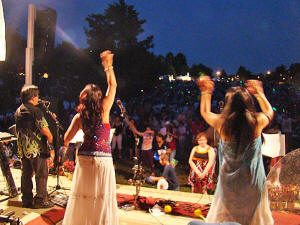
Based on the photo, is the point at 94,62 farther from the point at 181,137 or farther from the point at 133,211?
the point at 133,211

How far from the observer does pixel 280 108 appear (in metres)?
18.5

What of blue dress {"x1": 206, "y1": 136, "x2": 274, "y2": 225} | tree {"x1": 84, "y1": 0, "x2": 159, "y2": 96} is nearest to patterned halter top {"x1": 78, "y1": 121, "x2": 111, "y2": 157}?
blue dress {"x1": 206, "y1": 136, "x2": 274, "y2": 225}

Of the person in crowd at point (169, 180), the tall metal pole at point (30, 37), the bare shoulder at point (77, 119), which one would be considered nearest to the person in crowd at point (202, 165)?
the person in crowd at point (169, 180)

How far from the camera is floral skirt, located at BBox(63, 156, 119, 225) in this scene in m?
3.78

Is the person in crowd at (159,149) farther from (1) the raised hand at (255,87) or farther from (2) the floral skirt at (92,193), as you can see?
(1) the raised hand at (255,87)

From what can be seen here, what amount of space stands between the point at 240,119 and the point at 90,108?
171 centimetres

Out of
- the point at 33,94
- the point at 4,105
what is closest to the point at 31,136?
the point at 33,94

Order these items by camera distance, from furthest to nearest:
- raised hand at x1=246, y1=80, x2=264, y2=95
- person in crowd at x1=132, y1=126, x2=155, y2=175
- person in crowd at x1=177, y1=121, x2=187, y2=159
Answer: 1. person in crowd at x1=177, y1=121, x2=187, y2=159
2. person in crowd at x1=132, y1=126, x2=155, y2=175
3. raised hand at x1=246, y1=80, x2=264, y2=95

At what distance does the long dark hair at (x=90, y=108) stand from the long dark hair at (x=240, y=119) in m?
1.48

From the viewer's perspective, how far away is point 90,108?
3693mm

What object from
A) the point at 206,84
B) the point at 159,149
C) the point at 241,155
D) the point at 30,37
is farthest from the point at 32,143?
the point at 159,149

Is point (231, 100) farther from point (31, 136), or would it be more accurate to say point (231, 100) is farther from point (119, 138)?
point (119, 138)

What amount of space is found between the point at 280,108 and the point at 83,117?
17090mm

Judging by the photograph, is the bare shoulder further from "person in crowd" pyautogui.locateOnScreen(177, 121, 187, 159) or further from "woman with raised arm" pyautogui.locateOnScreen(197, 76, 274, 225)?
"person in crowd" pyautogui.locateOnScreen(177, 121, 187, 159)
